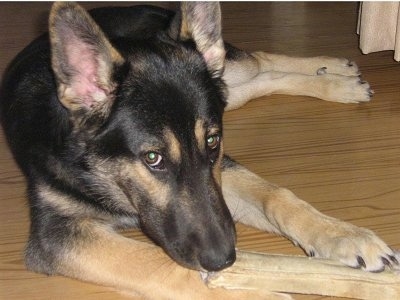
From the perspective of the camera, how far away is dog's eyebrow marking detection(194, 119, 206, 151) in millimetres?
2348

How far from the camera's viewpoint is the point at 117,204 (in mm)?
2727

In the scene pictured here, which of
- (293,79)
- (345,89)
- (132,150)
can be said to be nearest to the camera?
(132,150)

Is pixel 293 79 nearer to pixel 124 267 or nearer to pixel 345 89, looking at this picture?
pixel 345 89

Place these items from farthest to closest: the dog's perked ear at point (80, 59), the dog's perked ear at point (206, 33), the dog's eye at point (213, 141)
→ the dog's perked ear at point (206, 33) → the dog's eye at point (213, 141) → the dog's perked ear at point (80, 59)

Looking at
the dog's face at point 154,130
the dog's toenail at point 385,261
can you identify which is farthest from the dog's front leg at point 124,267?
the dog's toenail at point 385,261

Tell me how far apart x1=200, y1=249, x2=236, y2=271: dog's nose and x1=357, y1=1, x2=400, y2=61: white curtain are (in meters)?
2.07

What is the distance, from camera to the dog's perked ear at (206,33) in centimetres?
257

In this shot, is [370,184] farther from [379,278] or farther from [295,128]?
[379,278]

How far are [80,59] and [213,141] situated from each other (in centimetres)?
56

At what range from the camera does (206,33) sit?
2.65m

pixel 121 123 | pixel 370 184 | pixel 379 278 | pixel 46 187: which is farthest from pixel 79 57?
pixel 370 184

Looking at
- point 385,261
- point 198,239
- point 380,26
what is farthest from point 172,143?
point 380,26

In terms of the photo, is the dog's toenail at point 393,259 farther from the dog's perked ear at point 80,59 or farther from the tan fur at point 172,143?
the dog's perked ear at point 80,59

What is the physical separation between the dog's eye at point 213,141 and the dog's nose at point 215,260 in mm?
405
